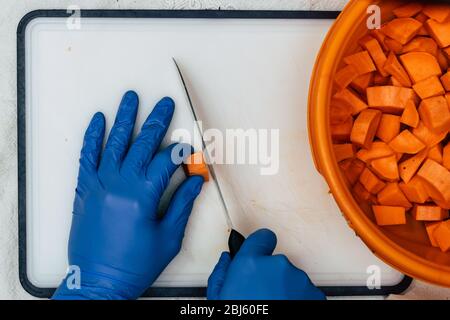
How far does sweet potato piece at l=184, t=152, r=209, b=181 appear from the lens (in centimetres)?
84

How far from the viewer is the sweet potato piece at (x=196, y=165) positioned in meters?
0.84

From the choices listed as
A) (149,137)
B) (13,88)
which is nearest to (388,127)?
(149,137)

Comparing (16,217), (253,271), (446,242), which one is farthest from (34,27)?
(446,242)

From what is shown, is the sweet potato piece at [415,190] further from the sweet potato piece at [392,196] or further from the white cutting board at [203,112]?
the white cutting board at [203,112]

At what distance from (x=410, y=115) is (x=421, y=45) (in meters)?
0.11

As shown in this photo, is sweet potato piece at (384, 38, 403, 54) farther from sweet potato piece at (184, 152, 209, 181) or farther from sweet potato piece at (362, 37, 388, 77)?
sweet potato piece at (184, 152, 209, 181)

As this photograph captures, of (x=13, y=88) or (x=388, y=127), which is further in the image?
(x=13, y=88)

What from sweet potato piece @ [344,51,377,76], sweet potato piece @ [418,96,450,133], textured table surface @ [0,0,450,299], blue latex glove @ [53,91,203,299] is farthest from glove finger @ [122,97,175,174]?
sweet potato piece @ [418,96,450,133]

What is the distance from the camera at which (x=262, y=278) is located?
0.77 m

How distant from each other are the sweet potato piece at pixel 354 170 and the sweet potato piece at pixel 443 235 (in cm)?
14

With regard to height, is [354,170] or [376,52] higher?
[376,52]

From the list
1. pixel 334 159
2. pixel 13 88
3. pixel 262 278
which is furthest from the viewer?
pixel 13 88

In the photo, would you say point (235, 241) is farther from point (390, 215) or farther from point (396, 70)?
point (396, 70)
